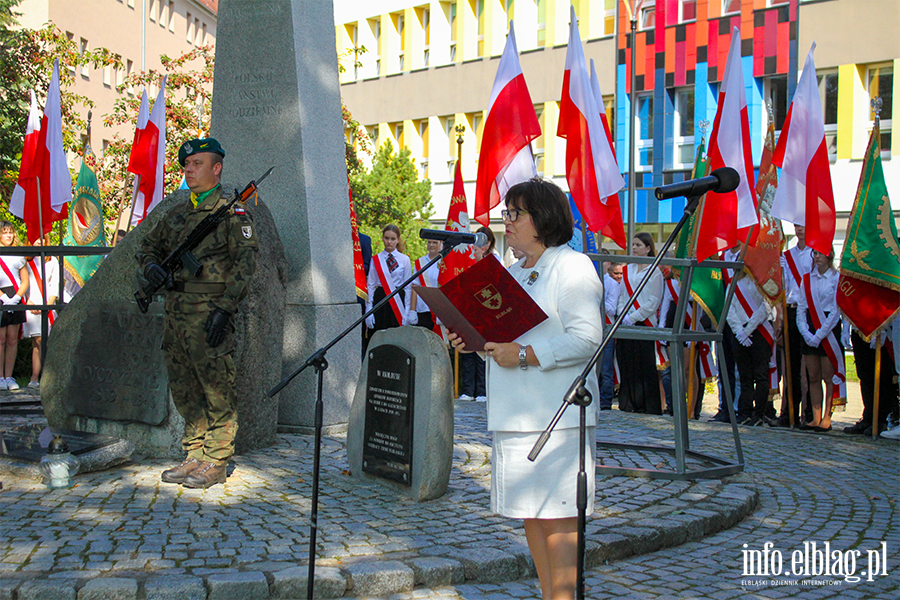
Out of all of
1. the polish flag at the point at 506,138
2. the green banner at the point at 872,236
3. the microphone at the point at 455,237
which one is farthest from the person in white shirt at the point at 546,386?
the green banner at the point at 872,236

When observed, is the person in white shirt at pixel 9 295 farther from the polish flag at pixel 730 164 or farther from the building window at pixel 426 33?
the building window at pixel 426 33

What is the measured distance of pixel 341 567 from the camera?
461 centimetres

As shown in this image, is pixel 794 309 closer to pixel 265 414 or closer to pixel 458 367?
pixel 458 367

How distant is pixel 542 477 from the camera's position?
12.0 ft

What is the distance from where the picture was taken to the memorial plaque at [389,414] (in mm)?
6184

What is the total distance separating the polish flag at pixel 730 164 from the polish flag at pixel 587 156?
89cm

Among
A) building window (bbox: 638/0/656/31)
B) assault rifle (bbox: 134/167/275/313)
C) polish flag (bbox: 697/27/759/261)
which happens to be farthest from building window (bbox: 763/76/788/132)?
assault rifle (bbox: 134/167/275/313)

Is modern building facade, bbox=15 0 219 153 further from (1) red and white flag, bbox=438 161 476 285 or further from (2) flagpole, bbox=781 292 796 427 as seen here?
(2) flagpole, bbox=781 292 796 427

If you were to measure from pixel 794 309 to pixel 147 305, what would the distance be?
7.13 meters

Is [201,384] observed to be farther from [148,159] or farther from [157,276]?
[148,159]

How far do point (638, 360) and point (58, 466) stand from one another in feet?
23.9

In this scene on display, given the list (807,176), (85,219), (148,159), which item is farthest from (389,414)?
(85,219)

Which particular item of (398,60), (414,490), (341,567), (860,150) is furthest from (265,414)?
(398,60)

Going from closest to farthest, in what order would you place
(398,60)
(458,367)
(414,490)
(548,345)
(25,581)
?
(548,345) < (25,581) < (414,490) < (458,367) < (398,60)
